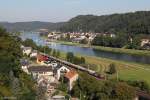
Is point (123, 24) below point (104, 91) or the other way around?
the other way around

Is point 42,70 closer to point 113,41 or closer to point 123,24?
Answer: point 113,41

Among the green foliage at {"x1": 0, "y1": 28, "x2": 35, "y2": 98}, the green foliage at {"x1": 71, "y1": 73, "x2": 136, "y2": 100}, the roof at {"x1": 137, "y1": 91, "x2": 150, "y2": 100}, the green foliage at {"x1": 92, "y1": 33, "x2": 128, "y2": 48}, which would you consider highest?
the green foliage at {"x1": 0, "y1": 28, "x2": 35, "y2": 98}

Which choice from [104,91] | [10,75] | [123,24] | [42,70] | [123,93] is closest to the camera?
[10,75]

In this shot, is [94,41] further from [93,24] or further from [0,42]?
[0,42]

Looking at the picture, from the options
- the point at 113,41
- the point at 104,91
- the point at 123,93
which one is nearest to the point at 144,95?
the point at 123,93

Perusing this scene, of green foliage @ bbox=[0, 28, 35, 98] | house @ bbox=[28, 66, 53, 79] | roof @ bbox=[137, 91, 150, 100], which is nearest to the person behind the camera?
green foliage @ bbox=[0, 28, 35, 98]

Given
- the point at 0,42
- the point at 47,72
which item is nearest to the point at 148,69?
the point at 47,72

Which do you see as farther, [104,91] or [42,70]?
[42,70]

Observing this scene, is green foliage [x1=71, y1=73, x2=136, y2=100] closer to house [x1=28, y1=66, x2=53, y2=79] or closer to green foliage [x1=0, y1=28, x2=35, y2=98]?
green foliage [x1=0, y1=28, x2=35, y2=98]

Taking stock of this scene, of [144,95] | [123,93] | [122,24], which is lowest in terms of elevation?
[144,95]

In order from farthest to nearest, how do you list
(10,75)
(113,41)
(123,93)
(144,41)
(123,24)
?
(123,24) → (113,41) → (144,41) → (123,93) → (10,75)

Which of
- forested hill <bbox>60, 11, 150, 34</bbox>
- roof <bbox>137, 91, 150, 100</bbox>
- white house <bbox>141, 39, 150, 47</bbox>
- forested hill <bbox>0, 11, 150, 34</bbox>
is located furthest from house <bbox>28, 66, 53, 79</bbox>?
forested hill <bbox>60, 11, 150, 34</bbox>
